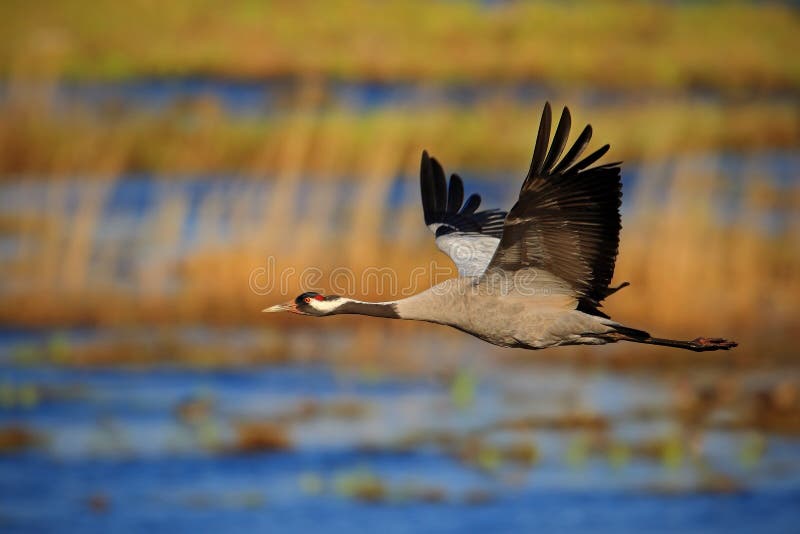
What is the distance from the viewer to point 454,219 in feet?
38.4

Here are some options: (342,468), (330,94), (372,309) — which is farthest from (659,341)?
(330,94)

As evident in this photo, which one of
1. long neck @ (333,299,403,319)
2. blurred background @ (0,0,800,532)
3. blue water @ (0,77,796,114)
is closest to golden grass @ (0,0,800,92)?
blue water @ (0,77,796,114)

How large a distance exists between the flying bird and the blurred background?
21.7ft

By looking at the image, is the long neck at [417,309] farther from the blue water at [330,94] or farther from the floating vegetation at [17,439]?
the blue water at [330,94]

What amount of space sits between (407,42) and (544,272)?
2476cm

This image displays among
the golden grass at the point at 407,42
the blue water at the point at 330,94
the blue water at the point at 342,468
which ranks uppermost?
the golden grass at the point at 407,42

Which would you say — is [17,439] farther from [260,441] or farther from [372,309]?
[372,309]

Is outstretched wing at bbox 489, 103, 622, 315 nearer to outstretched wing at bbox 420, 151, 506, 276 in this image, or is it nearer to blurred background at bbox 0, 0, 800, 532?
outstretched wing at bbox 420, 151, 506, 276

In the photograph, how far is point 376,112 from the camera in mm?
30016

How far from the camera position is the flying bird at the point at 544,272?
914cm

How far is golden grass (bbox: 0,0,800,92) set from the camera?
32.4 meters

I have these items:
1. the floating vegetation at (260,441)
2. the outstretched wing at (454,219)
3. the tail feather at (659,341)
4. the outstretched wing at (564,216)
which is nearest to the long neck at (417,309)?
the outstretched wing at (564,216)

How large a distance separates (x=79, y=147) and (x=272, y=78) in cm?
730

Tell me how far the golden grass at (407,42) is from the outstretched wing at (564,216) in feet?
74.7
